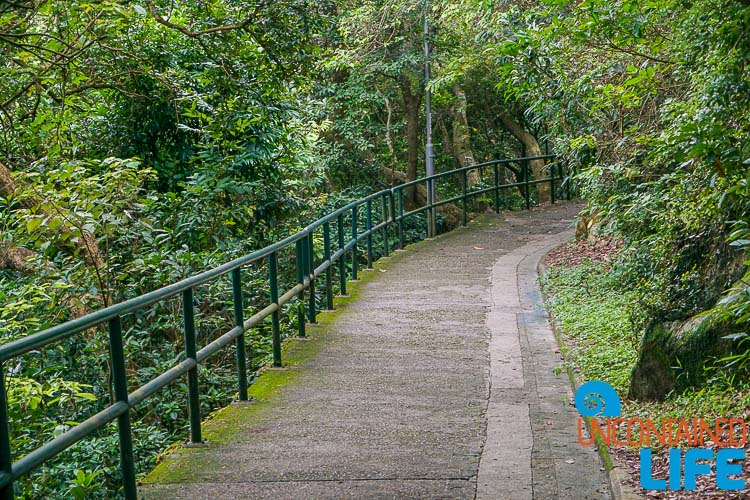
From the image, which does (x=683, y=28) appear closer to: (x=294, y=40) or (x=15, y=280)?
(x=294, y=40)

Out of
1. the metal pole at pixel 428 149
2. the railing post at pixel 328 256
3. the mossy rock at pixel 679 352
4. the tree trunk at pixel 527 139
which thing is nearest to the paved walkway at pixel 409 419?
the railing post at pixel 328 256

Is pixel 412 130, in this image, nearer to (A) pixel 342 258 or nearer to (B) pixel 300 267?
→ (A) pixel 342 258

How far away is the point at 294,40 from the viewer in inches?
374

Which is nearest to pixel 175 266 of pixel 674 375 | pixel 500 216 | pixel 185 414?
pixel 185 414

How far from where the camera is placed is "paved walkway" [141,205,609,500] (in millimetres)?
5289

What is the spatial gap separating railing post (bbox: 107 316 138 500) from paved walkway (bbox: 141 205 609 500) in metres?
0.40

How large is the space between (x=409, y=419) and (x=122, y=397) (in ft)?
8.17

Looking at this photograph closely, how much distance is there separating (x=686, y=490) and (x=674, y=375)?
178 centimetres

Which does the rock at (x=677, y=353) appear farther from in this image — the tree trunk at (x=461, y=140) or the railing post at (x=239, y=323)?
the tree trunk at (x=461, y=140)

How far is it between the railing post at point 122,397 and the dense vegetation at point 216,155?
4.65ft

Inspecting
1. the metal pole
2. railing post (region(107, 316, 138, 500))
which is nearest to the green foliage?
railing post (region(107, 316, 138, 500))

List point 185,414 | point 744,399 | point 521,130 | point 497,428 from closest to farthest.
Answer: point 744,399
point 497,428
point 185,414
point 521,130

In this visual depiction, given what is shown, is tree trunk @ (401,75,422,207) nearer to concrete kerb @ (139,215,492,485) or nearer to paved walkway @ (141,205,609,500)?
concrete kerb @ (139,215,492,485)

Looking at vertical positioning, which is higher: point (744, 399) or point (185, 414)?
point (744, 399)
